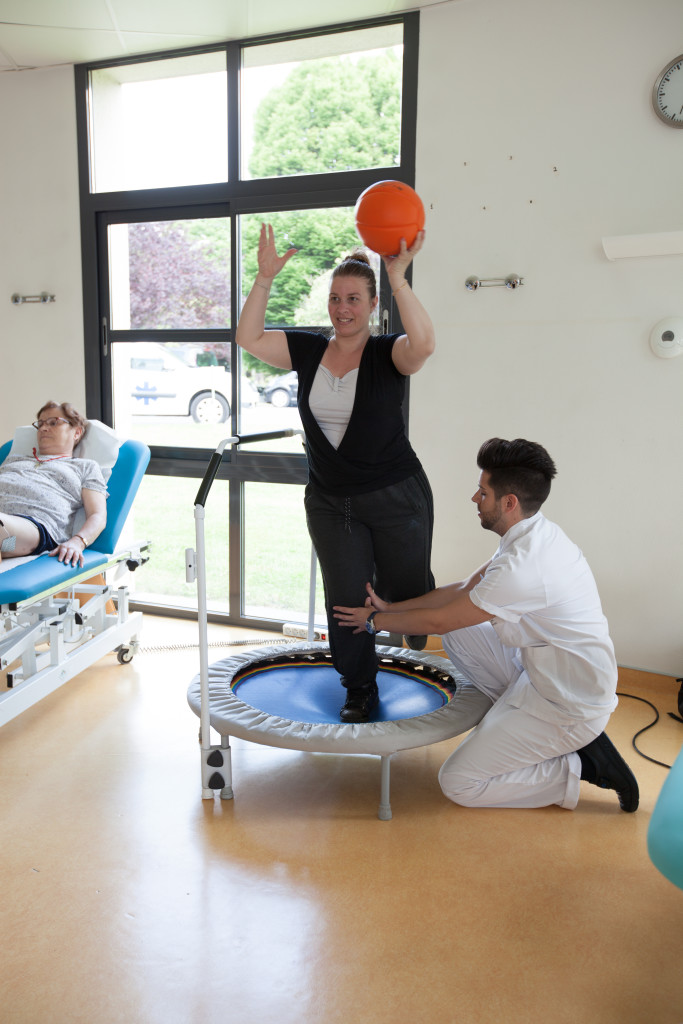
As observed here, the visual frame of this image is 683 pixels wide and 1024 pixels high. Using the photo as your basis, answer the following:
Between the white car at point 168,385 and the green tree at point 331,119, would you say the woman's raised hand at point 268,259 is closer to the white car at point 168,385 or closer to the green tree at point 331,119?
the green tree at point 331,119

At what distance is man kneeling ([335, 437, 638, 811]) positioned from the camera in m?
2.12

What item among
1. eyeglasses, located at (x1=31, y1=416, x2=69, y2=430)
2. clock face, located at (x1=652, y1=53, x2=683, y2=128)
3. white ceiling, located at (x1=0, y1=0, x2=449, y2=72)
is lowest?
eyeglasses, located at (x1=31, y1=416, x2=69, y2=430)

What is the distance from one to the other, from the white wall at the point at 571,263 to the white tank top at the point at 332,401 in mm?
1199

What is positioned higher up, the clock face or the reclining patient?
the clock face

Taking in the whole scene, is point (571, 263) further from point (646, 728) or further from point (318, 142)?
point (646, 728)

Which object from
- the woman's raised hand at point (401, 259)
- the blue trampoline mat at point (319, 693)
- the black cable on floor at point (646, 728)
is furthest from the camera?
the black cable on floor at point (646, 728)

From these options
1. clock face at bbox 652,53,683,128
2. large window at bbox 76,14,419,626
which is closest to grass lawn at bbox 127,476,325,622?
large window at bbox 76,14,419,626

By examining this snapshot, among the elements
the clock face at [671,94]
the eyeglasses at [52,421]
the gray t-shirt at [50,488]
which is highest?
the clock face at [671,94]

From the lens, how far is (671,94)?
9.46 feet

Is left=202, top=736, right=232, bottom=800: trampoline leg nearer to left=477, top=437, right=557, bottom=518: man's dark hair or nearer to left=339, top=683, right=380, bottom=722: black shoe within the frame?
left=339, top=683, right=380, bottom=722: black shoe

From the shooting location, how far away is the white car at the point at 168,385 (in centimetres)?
392

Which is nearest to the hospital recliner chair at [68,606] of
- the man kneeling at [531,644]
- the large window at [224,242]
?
the large window at [224,242]

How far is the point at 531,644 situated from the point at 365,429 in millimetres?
793

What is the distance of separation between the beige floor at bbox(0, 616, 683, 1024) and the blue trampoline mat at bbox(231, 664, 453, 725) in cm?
20
